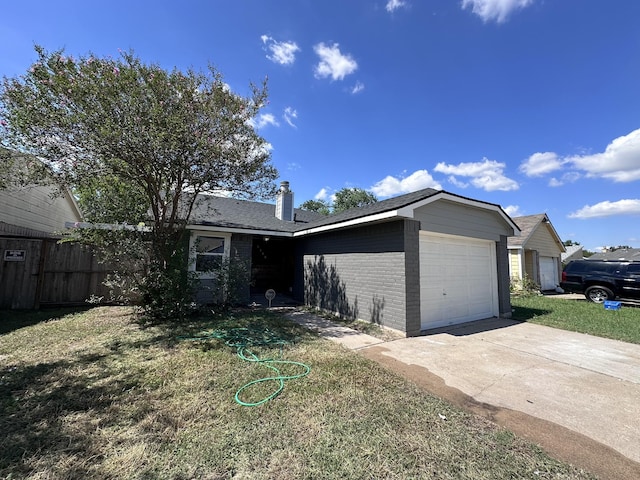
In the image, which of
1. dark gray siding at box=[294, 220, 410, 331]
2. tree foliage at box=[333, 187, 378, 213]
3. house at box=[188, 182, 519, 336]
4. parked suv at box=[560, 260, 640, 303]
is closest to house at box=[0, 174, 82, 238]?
house at box=[188, 182, 519, 336]

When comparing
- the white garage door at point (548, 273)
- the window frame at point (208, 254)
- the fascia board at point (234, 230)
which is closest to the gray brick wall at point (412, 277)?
the fascia board at point (234, 230)

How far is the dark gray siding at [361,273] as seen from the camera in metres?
6.43

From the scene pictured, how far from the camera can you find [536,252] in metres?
16.9

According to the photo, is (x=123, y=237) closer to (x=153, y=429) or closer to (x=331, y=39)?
(x=153, y=429)

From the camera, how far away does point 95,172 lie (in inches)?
250

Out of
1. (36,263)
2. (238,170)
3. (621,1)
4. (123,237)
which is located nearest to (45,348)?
(123,237)

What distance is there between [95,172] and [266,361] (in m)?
6.00

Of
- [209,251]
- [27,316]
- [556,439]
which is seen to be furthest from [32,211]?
[556,439]

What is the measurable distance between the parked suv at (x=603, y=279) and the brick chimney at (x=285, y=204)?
44.3 feet

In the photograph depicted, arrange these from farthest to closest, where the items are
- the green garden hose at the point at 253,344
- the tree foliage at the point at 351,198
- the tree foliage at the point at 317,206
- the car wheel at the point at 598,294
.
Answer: the tree foliage at the point at 317,206 < the tree foliage at the point at 351,198 < the car wheel at the point at 598,294 < the green garden hose at the point at 253,344

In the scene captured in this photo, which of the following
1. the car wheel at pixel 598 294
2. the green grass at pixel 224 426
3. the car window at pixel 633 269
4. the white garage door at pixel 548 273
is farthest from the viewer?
the white garage door at pixel 548 273

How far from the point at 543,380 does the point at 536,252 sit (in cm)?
1657

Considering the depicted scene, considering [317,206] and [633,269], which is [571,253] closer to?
[633,269]

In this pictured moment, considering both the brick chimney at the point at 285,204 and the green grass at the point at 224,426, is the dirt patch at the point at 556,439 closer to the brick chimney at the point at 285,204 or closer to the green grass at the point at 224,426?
the green grass at the point at 224,426
